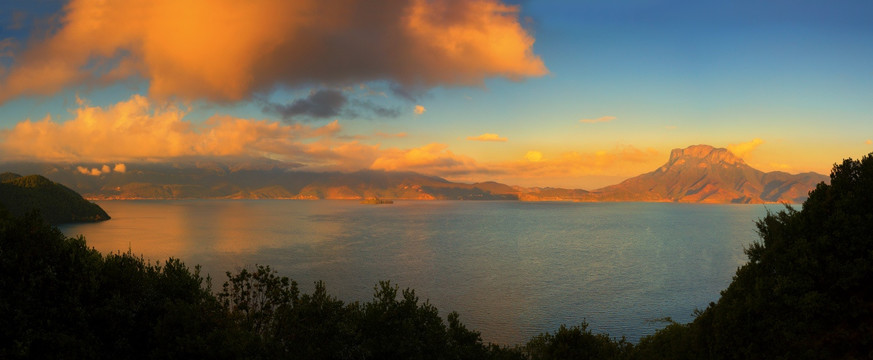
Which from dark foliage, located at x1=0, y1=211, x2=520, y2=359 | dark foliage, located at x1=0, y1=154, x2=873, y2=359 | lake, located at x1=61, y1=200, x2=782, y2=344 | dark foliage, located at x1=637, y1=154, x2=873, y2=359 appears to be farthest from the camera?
lake, located at x1=61, y1=200, x2=782, y2=344

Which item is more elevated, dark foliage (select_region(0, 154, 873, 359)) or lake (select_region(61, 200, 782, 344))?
dark foliage (select_region(0, 154, 873, 359))

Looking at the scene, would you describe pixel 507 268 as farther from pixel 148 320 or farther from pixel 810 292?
pixel 148 320

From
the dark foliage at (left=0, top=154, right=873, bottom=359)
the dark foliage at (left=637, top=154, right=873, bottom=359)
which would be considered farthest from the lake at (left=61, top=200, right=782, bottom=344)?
the dark foliage at (left=637, top=154, right=873, bottom=359)

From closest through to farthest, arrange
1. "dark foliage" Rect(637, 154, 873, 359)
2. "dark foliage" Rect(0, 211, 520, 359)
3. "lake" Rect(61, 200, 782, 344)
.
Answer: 1. "dark foliage" Rect(0, 211, 520, 359)
2. "dark foliage" Rect(637, 154, 873, 359)
3. "lake" Rect(61, 200, 782, 344)

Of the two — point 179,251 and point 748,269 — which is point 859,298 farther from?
point 179,251

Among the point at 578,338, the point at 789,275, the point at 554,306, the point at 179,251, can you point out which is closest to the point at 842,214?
the point at 789,275

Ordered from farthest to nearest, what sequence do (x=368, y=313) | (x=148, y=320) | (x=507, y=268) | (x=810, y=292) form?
(x=507, y=268) → (x=368, y=313) → (x=148, y=320) → (x=810, y=292)

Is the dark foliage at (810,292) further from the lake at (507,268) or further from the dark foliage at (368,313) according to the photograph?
the lake at (507,268)

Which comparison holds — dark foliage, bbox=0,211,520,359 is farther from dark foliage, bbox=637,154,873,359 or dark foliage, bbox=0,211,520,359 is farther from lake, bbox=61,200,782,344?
lake, bbox=61,200,782,344

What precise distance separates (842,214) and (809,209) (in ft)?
9.15

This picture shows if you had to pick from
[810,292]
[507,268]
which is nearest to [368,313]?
[810,292]

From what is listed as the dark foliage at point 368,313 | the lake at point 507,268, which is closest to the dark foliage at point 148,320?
the dark foliage at point 368,313

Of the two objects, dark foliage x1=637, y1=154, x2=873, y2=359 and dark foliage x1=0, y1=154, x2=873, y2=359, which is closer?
dark foliage x1=0, y1=154, x2=873, y2=359

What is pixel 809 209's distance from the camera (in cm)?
3531
